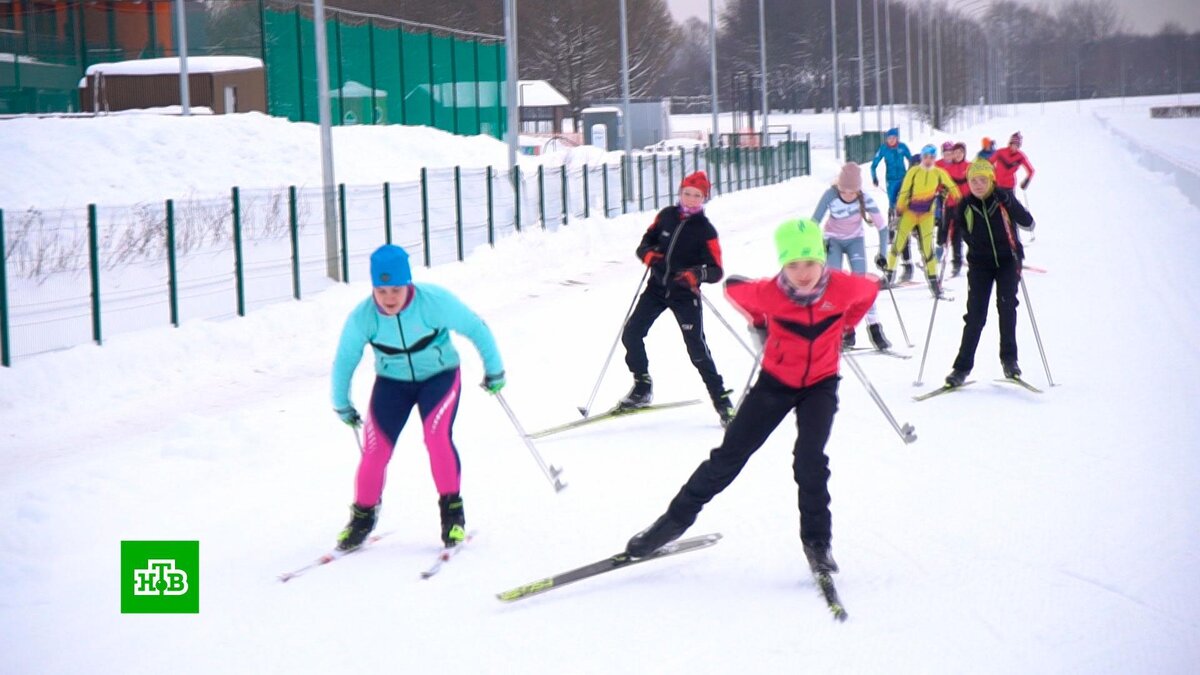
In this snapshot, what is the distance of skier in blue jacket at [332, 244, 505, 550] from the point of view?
5.95 m

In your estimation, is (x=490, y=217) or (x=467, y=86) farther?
(x=467, y=86)

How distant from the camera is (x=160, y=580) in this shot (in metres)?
5.96

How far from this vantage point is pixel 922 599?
5.35 metres

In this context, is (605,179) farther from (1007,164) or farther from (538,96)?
(538,96)

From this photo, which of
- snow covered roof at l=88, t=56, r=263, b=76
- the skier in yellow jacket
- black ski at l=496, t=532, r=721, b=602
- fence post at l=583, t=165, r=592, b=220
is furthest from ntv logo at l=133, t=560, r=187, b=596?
snow covered roof at l=88, t=56, r=263, b=76

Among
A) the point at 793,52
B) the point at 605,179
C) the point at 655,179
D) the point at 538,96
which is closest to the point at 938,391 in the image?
the point at 605,179

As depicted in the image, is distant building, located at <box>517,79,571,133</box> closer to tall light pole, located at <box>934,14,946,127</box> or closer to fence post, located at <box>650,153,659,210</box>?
fence post, located at <box>650,153,659,210</box>

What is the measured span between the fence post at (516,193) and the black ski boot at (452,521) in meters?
17.4

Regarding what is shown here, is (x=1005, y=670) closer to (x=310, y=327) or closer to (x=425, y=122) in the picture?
(x=310, y=327)

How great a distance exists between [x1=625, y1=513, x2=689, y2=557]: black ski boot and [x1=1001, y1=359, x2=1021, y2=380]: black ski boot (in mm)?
5025

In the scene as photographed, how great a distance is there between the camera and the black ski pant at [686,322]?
9.06 metres

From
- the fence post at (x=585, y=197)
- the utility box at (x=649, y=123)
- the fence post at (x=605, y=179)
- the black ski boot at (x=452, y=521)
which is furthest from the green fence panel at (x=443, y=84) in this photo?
the black ski boot at (x=452, y=521)

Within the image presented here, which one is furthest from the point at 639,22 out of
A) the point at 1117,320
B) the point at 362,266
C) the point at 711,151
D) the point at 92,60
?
the point at 1117,320

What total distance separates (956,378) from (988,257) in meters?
0.96
